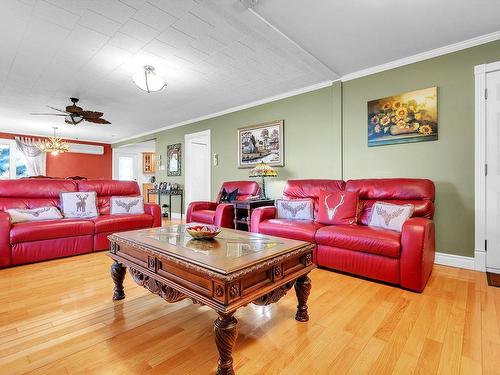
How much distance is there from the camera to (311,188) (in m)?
3.37

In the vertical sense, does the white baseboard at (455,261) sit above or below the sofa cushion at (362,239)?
below

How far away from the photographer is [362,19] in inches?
90.3

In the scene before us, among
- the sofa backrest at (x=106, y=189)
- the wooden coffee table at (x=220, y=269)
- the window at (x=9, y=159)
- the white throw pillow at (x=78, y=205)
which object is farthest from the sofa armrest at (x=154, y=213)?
the window at (x=9, y=159)

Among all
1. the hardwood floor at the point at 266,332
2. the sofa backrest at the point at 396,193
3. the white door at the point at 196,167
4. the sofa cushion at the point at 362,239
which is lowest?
the hardwood floor at the point at 266,332

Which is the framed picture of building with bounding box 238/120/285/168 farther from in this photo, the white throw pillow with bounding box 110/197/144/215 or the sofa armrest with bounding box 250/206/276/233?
the white throw pillow with bounding box 110/197/144/215

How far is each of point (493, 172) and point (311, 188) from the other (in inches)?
71.8

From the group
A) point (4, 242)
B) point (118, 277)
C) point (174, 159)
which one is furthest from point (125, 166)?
point (118, 277)

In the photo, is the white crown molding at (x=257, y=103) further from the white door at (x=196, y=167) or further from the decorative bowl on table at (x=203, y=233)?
the decorative bowl on table at (x=203, y=233)

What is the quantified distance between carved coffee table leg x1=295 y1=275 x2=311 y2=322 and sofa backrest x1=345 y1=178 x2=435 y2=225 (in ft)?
5.05

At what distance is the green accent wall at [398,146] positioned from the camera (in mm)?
2664

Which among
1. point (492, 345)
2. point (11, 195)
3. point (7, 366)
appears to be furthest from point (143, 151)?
point (492, 345)

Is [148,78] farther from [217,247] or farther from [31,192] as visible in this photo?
[217,247]

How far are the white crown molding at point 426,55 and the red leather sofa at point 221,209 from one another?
7.00ft

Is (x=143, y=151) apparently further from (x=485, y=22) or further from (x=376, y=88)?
(x=485, y=22)
